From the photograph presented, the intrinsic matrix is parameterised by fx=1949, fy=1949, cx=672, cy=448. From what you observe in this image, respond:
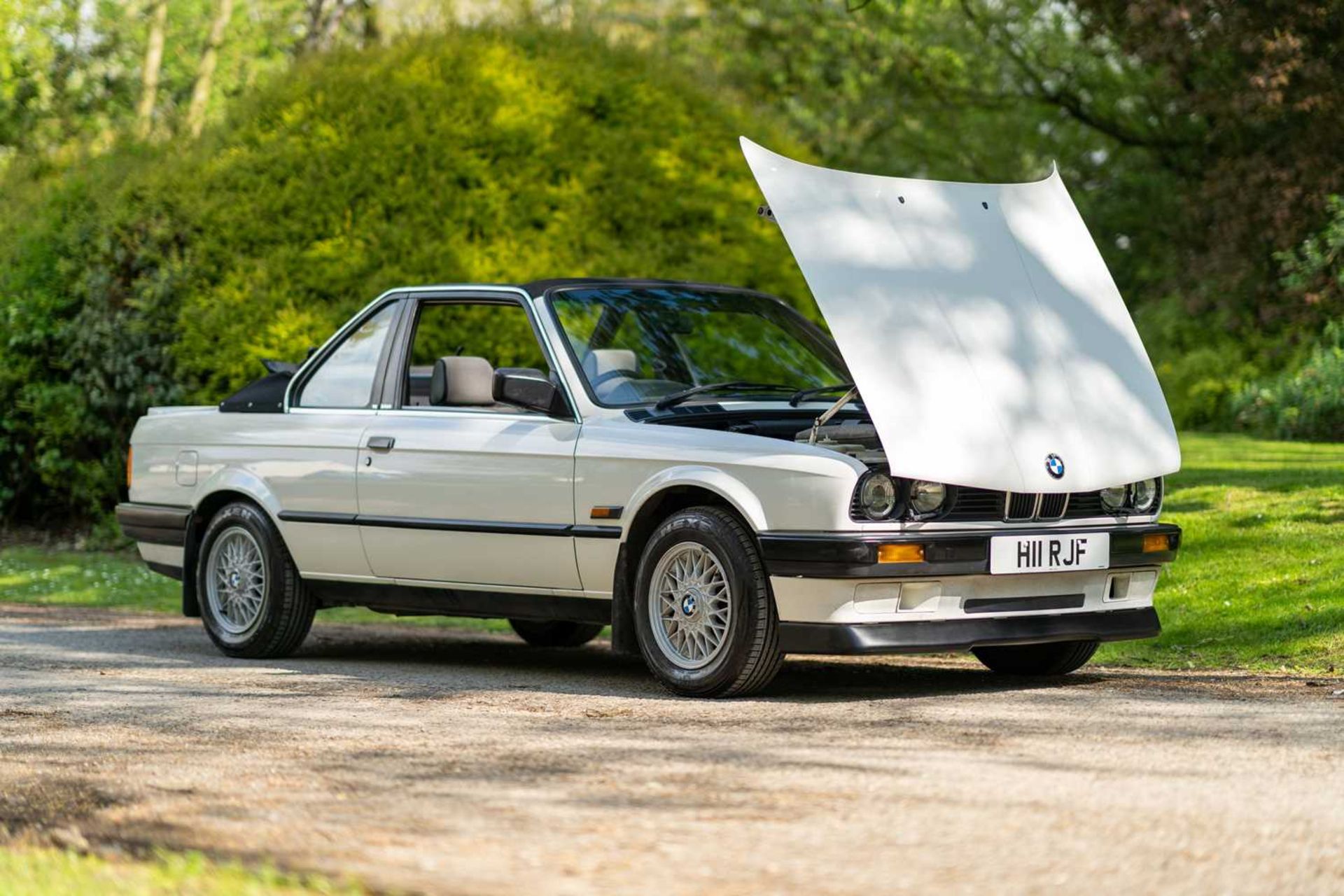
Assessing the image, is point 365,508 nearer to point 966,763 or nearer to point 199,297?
point 966,763

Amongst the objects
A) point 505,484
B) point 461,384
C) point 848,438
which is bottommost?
point 505,484

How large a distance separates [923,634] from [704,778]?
6.56ft

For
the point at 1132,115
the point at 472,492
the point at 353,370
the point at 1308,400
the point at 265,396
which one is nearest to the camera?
the point at 472,492

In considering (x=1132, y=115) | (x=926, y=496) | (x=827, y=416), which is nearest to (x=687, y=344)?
(x=827, y=416)

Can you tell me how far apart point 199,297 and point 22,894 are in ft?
38.8

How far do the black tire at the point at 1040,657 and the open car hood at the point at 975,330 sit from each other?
3.04ft

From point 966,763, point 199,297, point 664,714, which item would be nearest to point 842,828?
point 966,763

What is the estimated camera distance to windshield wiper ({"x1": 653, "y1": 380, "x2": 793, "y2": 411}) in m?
8.56

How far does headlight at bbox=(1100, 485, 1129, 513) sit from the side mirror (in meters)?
2.34

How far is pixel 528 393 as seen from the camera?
855 cm

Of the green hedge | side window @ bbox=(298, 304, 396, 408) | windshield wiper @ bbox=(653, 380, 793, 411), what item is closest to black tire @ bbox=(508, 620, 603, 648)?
side window @ bbox=(298, 304, 396, 408)

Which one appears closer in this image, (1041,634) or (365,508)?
(1041,634)

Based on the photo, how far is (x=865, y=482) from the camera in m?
7.52

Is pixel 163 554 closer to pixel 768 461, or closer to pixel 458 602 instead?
pixel 458 602
